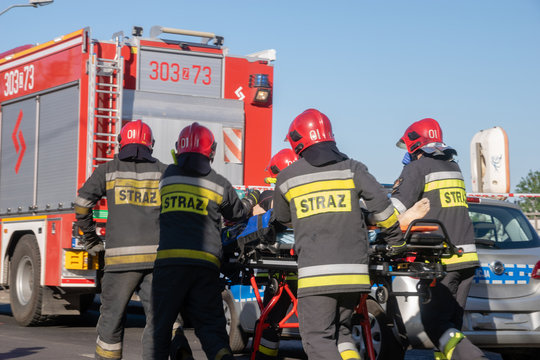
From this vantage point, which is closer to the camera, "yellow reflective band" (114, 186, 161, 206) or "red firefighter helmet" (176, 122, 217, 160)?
"red firefighter helmet" (176, 122, 217, 160)

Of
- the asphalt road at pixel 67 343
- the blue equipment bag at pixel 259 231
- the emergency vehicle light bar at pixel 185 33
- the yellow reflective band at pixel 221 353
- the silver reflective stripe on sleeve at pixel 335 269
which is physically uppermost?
the emergency vehicle light bar at pixel 185 33

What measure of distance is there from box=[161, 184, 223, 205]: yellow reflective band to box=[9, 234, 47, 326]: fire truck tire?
5.53m

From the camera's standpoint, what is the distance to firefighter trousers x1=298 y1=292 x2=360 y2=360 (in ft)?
17.5

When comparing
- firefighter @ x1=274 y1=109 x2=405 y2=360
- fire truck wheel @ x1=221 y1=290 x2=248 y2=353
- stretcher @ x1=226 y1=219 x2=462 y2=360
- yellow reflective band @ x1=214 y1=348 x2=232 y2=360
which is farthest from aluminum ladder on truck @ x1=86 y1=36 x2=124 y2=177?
firefighter @ x1=274 y1=109 x2=405 y2=360

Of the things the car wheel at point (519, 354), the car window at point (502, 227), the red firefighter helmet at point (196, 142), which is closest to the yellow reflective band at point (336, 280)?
the red firefighter helmet at point (196, 142)

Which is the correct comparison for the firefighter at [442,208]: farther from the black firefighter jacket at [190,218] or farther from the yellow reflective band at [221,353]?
the yellow reflective band at [221,353]

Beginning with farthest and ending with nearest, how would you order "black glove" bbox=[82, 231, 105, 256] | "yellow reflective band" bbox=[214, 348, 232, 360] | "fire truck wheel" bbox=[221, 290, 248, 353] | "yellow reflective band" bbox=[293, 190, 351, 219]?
"fire truck wheel" bbox=[221, 290, 248, 353], "black glove" bbox=[82, 231, 105, 256], "yellow reflective band" bbox=[214, 348, 232, 360], "yellow reflective band" bbox=[293, 190, 351, 219]

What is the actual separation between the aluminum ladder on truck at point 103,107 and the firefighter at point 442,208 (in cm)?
527

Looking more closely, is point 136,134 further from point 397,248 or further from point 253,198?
point 397,248

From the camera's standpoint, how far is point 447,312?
6.41 m

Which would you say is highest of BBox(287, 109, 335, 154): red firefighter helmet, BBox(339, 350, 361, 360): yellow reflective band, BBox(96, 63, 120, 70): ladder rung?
BBox(96, 63, 120, 70): ladder rung

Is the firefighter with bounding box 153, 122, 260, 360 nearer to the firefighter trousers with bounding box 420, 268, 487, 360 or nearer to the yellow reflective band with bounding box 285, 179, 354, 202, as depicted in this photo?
the yellow reflective band with bounding box 285, 179, 354, 202

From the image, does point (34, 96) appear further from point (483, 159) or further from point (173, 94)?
point (483, 159)

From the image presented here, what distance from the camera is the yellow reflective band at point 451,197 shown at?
21.8 feet
